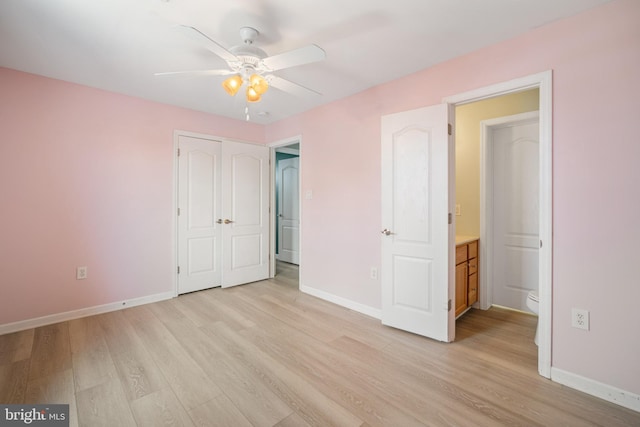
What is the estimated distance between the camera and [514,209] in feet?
10.1

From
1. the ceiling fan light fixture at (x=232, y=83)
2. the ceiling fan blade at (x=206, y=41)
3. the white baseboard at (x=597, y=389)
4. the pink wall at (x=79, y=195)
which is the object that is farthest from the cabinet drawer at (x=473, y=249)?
the pink wall at (x=79, y=195)

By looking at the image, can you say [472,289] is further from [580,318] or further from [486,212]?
[580,318]

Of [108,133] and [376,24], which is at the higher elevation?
[376,24]

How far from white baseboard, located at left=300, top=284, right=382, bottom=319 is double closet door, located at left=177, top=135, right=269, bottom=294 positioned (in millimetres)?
1021

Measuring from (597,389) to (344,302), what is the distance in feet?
6.92

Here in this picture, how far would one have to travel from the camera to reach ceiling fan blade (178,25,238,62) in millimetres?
1447

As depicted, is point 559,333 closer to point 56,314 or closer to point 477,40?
point 477,40

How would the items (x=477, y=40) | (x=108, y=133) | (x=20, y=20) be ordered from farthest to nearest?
(x=108, y=133) < (x=477, y=40) < (x=20, y=20)

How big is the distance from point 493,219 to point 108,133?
4484 millimetres

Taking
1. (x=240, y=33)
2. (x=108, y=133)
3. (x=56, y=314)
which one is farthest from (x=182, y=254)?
(x=240, y=33)

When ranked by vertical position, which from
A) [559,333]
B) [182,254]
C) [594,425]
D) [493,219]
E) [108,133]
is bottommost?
[594,425]

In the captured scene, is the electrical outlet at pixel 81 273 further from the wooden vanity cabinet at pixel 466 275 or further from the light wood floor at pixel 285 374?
the wooden vanity cabinet at pixel 466 275

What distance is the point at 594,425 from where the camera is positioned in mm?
1469

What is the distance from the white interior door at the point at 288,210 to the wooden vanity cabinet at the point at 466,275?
129 inches
